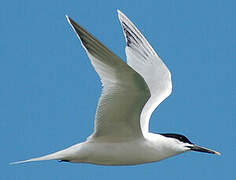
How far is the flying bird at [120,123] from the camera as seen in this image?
556 centimetres

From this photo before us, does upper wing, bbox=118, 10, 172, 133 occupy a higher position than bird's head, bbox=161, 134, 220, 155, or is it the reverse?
upper wing, bbox=118, 10, 172, 133

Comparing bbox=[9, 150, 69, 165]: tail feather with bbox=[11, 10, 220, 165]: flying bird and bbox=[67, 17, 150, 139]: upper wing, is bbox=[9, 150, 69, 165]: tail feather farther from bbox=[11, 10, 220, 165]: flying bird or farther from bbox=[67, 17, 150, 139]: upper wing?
bbox=[67, 17, 150, 139]: upper wing

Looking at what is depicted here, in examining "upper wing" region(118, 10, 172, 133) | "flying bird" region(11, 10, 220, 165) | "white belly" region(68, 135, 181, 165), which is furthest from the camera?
"upper wing" region(118, 10, 172, 133)

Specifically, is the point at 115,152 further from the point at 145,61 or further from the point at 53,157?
the point at 145,61

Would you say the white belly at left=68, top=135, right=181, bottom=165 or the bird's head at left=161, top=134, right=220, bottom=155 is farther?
the bird's head at left=161, top=134, right=220, bottom=155

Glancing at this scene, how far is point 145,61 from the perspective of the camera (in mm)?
8688

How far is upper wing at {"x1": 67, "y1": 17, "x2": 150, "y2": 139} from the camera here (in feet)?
17.8

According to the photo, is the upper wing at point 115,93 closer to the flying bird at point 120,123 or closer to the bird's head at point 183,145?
the flying bird at point 120,123

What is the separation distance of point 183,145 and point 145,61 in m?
1.94

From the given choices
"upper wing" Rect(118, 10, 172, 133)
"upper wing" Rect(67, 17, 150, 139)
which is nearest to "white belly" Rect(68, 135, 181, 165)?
"upper wing" Rect(67, 17, 150, 139)

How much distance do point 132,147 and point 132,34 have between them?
2334mm

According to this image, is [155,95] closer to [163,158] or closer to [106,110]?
[163,158]

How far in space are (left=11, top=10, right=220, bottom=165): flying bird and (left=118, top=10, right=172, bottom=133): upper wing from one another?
9 centimetres

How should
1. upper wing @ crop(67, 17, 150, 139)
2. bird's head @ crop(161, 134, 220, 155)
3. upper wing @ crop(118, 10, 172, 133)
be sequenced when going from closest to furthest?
upper wing @ crop(67, 17, 150, 139)
bird's head @ crop(161, 134, 220, 155)
upper wing @ crop(118, 10, 172, 133)
